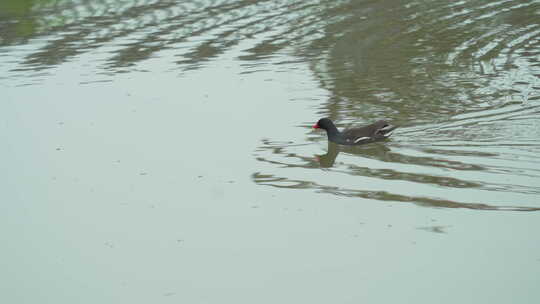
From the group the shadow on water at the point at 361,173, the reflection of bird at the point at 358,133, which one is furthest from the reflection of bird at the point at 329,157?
the reflection of bird at the point at 358,133

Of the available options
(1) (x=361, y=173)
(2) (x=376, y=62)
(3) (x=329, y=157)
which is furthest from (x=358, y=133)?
(2) (x=376, y=62)

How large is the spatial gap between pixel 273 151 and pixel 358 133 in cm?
128

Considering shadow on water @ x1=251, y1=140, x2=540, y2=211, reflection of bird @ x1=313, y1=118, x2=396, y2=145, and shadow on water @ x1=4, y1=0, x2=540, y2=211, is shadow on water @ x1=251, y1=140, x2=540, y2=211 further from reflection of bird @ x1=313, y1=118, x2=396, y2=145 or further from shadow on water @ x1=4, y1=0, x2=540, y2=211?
reflection of bird @ x1=313, y1=118, x2=396, y2=145

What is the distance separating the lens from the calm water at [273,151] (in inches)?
384

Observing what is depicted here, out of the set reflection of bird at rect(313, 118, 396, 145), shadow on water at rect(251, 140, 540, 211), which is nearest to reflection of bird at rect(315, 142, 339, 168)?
shadow on water at rect(251, 140, 540, 211)

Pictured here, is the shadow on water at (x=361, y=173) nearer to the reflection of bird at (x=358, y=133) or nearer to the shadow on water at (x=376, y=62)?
the shadow on water at (x=376, y=62)

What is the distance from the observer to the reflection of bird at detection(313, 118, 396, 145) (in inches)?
532

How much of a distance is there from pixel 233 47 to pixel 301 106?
5973 millimetres

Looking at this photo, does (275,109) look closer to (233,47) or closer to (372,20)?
(233,47)

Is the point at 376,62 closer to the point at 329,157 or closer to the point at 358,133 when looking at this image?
the point at 358,133

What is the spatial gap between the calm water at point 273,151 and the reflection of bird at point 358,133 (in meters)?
0.19

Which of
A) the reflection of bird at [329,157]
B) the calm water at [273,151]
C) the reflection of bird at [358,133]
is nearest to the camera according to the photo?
the calm water at [273,151]

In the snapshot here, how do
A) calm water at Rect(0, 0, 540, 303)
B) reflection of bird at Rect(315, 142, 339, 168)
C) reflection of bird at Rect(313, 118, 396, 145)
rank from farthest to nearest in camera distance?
reflection of bird at Rect(313, 118, 396, 145)
reflection of bird at Rect(315, 142, 339, 168)
calm water at Rect(0, 0, 540, 303)

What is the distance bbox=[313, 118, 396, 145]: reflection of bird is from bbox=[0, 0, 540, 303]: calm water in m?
0.19
